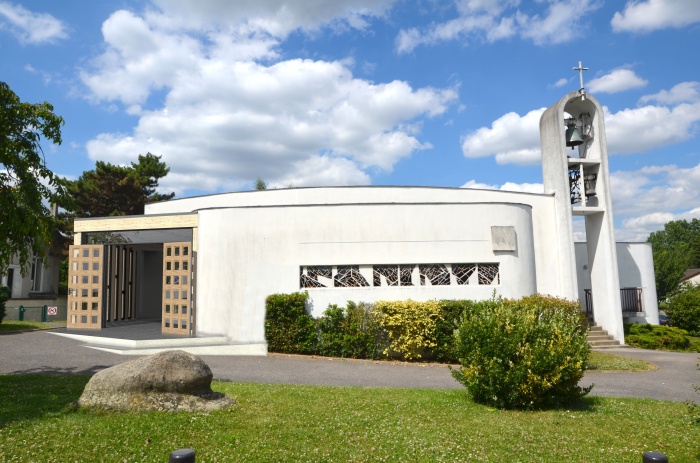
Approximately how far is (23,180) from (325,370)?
760 cm

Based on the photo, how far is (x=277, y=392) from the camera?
837 cm

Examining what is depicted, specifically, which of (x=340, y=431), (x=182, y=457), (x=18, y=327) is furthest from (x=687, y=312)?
(x=18, y=327)

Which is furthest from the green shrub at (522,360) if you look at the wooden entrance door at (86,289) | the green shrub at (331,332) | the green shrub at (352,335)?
the wooden entrance door at (86,289)

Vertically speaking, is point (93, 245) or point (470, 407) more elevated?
point (93, 245)

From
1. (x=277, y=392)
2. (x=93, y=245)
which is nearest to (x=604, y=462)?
(x=277, y=392)

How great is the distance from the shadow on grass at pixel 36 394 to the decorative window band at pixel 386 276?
23.9 ft

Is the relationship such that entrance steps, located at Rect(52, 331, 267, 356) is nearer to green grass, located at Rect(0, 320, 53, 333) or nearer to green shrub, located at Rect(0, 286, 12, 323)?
green grass, located at Rect(0, 320, 53, 333)

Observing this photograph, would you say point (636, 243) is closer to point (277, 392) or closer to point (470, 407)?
point (470, 407)

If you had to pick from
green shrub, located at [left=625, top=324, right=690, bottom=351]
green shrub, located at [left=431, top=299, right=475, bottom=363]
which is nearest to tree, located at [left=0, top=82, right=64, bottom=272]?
green shrub, located at [left=431, top=299, right=475, bottom=363]

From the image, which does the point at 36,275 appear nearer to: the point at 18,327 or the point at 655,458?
the point at 18,327

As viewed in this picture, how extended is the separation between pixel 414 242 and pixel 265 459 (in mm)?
11174

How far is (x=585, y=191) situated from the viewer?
64.3 feet

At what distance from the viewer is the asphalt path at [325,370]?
1030 centimetres

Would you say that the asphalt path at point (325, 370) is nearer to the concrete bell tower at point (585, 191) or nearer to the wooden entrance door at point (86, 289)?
the wooden entrance door at point (86, 289)
